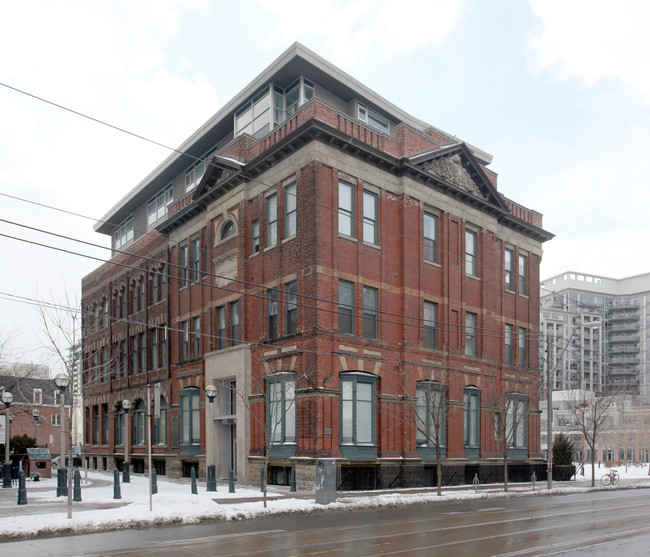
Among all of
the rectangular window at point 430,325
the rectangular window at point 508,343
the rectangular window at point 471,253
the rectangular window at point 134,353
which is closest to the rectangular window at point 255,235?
the rectangular window at point 430,325

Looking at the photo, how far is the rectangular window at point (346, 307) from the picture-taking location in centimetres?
2855

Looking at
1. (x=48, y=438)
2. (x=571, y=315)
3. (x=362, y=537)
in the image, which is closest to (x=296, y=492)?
(x=362, y=537)

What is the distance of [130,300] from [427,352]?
23.5m

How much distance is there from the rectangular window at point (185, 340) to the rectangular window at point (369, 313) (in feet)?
40.5

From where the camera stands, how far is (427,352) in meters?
31.6

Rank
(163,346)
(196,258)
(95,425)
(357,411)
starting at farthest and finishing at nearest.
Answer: (95,425), (163,346), (196,258), (357,411)

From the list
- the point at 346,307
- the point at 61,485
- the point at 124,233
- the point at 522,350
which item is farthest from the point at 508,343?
the point at 124,233

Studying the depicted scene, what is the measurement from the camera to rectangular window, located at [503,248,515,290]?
127ft

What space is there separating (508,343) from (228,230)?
16.5 metres

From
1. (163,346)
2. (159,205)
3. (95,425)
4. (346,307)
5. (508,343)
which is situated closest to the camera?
(346,307)

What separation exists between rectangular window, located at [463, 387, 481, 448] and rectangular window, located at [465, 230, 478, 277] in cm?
604

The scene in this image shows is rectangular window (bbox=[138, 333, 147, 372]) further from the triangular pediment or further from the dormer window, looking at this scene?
the triangular pediment

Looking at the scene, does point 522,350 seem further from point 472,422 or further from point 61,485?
point 61,485

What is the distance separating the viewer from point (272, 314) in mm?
30469
